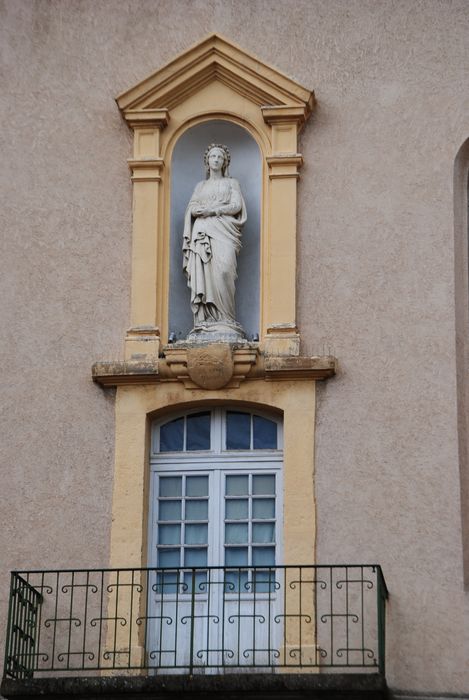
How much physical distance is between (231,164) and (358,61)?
160 centimetres

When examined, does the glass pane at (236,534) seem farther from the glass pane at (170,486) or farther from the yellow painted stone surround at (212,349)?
the glass pane at (170,486)

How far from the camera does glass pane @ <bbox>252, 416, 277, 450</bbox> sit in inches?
690

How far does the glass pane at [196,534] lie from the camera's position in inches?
678

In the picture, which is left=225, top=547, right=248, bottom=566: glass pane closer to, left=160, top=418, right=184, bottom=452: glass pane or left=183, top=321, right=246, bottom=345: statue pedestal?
left=160, top=418, right=184, bottom=452: glass pane

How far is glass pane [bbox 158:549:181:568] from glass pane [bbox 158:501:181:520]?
0.31m

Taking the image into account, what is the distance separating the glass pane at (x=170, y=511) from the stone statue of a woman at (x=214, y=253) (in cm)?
158

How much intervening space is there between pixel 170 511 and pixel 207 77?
14.2 ft

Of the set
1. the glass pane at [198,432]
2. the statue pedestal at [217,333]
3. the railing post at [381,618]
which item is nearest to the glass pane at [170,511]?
the glass pane at [198,432]

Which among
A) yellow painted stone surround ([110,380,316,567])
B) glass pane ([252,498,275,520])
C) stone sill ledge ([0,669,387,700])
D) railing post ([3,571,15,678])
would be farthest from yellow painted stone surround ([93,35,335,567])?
stone sill ledge ([0,669,387,700])

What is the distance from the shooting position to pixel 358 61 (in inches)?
719

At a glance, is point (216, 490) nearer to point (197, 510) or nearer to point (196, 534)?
point (197, 510)

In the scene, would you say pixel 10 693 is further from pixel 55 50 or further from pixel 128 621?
pixel 55 50

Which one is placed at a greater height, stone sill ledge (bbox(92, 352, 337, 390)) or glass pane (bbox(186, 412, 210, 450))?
stone sill ledge (bbox(92, 352, 337, 390))

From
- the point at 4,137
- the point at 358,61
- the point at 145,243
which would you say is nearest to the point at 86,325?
the point at 145,243
